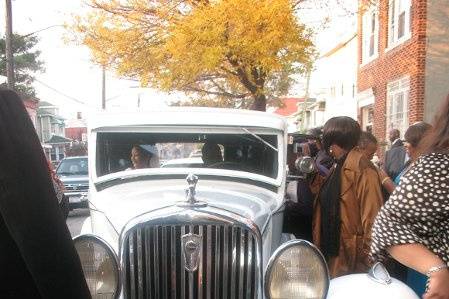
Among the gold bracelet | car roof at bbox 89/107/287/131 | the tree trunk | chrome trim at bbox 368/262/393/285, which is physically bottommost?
chrome trim at bbox 368/262/393/285

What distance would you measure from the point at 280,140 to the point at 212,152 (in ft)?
2.01

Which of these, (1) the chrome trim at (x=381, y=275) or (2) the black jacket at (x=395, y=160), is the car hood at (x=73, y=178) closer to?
(2) the black jacket at (x=395, y=160)

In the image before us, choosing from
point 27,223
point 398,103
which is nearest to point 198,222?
point 27,223

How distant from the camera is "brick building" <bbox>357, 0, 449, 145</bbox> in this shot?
12.9 m

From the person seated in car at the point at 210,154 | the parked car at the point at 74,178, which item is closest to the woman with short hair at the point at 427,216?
the person seated in car at the point at 210,154

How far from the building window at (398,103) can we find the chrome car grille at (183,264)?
1152 cm

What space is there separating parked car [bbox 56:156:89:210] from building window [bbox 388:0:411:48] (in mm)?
9148

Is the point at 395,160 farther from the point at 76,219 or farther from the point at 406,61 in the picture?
the point at 76,219

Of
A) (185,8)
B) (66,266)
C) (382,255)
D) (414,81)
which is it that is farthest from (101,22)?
(66,266)

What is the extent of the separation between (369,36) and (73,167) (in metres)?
10.3

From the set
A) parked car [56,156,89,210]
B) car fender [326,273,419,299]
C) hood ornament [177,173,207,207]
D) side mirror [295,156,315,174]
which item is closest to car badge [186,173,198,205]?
hood ornament [177,173,207,207]

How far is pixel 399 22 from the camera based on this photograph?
14633 mm

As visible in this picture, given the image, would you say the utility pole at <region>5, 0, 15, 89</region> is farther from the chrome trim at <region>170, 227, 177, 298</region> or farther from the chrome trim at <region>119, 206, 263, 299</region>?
the chrome trim at <region>170, 227, 177, 298</region>

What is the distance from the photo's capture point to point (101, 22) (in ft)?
37.5
